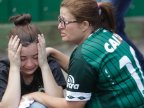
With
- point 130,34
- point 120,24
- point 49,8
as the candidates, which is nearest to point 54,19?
point 49,8

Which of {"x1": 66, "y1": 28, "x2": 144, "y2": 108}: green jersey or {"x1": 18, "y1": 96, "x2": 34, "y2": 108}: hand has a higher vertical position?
{"x1": 66, "y1": 28, "x2": 144, "y2": 108}: green jersey

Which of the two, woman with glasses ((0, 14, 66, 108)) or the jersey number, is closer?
the jersey number

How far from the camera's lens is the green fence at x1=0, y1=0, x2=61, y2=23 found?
9.52m

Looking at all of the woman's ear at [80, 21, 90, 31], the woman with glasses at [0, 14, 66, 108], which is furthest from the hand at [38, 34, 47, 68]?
the woman's ear at [80, 21, 90, 31]

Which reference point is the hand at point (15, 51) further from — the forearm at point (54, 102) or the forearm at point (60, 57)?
the forearm at point (60, 57)

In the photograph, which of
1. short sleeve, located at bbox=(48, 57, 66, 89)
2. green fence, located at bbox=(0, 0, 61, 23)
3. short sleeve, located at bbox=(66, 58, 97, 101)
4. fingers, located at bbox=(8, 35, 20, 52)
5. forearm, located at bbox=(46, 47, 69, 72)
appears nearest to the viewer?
short sleeve, located at bbox=(66, 58, 97, 101)

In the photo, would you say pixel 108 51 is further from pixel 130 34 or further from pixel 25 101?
pixel 130 34

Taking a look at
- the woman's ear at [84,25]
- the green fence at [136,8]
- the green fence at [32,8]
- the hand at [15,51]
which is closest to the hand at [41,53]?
the hand at [15,51]

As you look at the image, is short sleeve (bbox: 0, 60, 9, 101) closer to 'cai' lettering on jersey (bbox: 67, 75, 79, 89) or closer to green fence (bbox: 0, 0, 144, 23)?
'cai' lettering on jersey (bbox: 67, 75, 79, 89)

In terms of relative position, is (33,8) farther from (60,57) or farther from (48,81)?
(48,81)

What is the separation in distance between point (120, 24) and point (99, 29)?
1.43 m

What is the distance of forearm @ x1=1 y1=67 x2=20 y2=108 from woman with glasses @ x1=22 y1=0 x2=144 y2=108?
24 centimetres

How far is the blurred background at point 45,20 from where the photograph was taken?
938 cm

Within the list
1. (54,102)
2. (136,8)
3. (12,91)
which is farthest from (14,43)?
(136,8)
